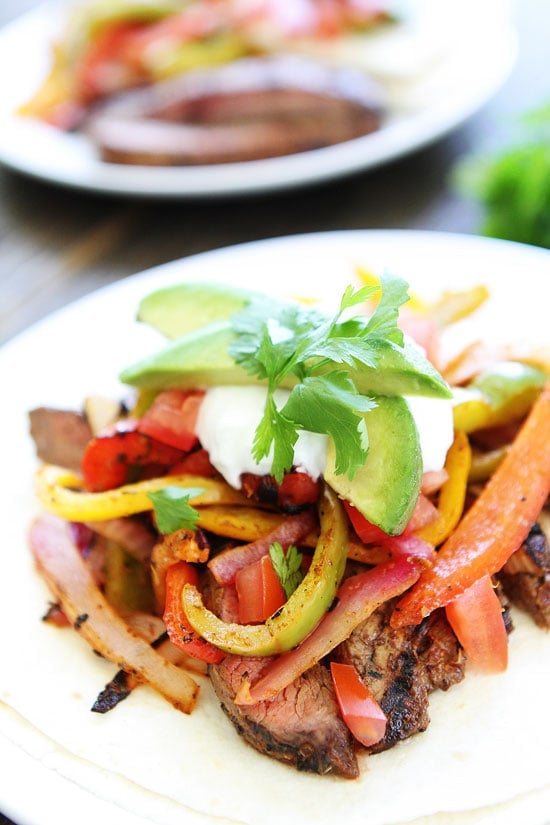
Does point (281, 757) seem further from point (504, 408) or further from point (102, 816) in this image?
point (504, 408)

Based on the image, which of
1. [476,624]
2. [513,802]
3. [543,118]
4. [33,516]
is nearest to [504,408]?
[476,624]

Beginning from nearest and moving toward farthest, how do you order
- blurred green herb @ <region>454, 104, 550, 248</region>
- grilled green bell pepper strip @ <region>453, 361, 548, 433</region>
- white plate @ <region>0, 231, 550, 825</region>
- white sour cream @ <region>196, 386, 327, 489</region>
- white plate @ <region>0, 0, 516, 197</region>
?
white plate @ <region>0, 231, 550, 825</region>
white sour cream @ <region>196, 386, 327, 489</region>
grilled green bell pepper strip @ <region>453, 361, 548, 433</region>
blurred green herb @ <region>454, 104, 550, 248</region>
white plate @ <region>0, 0, 516, 197</region>

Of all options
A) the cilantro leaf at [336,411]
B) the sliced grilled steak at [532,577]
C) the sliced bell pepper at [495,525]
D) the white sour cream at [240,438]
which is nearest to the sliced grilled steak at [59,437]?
the white sour cream at [240,438]

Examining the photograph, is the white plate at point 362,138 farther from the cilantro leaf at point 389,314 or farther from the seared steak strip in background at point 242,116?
the cilantro leaf at point 389,314

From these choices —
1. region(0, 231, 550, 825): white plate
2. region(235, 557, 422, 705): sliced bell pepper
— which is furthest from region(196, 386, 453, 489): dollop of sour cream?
region(0, 231, 550, 825): white plate

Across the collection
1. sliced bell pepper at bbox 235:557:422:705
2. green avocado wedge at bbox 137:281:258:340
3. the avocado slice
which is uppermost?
green avocado wedge at bbox 137:281:258:340

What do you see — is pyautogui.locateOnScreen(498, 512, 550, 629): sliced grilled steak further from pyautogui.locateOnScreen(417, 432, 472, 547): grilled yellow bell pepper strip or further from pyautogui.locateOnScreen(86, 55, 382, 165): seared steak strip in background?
pyautogui.locateOnScreen(86, 55, 382, 165): seared steak strip in background

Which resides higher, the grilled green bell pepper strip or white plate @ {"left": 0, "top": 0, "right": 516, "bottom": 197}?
white plate @ {"left": 0, "top": 0, "right": 516, "bottom": 197}
